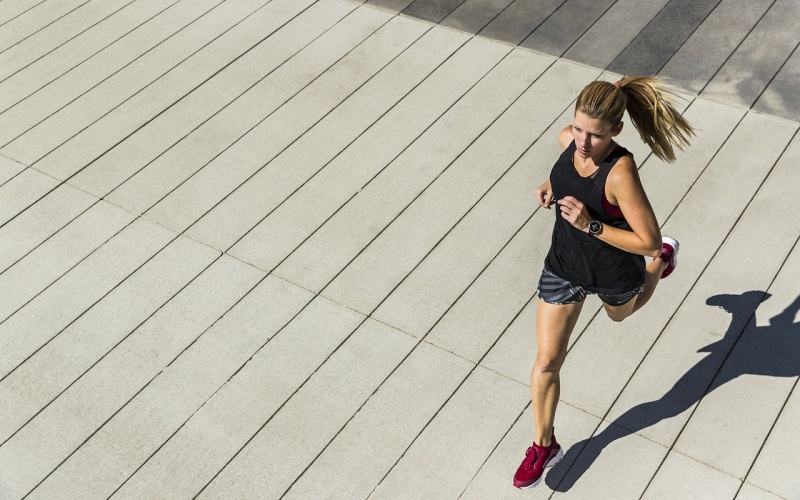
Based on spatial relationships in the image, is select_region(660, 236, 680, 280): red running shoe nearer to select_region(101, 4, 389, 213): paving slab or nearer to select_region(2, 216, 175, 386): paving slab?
select_region(2, 216, 175, 386): paving slab

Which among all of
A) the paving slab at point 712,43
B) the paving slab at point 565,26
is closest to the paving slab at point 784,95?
the paving slab at point 712,43

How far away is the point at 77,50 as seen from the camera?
709cm

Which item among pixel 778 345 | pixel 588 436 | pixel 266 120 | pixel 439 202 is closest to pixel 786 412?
pixel 778 345

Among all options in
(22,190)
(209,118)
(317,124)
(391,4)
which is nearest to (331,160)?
(317,124)

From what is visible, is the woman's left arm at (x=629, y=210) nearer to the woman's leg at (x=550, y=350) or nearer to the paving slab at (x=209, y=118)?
the woman's leg at (x=550, y=350)

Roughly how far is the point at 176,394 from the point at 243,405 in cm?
34

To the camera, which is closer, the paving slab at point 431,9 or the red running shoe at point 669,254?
the red running shoe at point 669,254

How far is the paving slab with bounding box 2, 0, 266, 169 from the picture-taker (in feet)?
20.3

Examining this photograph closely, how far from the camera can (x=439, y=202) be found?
5.46 metres

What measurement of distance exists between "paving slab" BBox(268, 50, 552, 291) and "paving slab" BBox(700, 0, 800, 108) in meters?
1.17

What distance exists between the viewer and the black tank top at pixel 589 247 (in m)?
3.59

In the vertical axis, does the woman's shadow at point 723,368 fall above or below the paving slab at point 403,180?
below

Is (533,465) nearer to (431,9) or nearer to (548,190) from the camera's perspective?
(548,190)

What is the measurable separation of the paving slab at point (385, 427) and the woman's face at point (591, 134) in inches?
56.0
